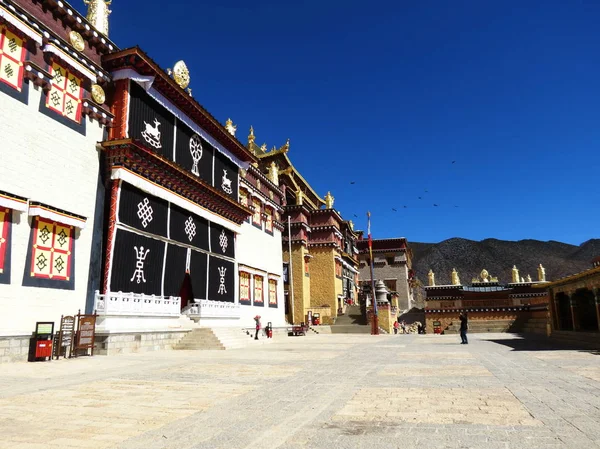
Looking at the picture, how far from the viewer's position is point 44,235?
1449 cm

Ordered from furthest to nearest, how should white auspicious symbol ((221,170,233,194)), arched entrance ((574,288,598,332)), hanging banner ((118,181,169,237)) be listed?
white auspicious symbol ((221,170,233,194)) → arched entrance ((574,288,598,332)) → hanging banner ((118,181,169,237))

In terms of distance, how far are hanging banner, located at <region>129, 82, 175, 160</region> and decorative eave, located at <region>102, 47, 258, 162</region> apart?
0.82 metres

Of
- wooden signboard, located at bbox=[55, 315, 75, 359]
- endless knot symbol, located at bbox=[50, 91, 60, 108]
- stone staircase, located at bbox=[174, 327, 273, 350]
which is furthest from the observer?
stone staircase, located at bbox=[174, 327, 273, 350]

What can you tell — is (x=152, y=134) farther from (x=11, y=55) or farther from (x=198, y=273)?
(x=198, y=273)

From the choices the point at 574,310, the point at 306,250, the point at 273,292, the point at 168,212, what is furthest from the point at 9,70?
the point at 306,250

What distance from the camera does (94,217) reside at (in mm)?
16906

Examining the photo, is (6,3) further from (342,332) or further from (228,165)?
(342,332)

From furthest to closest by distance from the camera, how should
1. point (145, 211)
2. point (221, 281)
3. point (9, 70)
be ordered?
point (221, 281) → point (145, 211) → point (9, 70)

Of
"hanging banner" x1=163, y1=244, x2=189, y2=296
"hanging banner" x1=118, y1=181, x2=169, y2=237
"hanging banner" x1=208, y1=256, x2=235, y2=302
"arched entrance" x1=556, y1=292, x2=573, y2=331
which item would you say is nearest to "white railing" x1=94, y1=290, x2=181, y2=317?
"hanging banner" x1=163, y1=244, x2=189, y2=296

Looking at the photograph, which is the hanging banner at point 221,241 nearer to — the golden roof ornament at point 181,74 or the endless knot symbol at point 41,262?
the golden roof ornament at point 181,74

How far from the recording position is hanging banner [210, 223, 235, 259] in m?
25.2

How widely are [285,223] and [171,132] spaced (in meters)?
22.3

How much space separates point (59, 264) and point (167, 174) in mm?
6786

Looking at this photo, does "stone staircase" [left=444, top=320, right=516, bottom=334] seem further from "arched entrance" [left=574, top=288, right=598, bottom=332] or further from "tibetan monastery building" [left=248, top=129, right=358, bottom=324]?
"arched entrance" [left=574, top=288, right=598, bottom=332]
